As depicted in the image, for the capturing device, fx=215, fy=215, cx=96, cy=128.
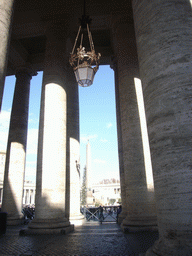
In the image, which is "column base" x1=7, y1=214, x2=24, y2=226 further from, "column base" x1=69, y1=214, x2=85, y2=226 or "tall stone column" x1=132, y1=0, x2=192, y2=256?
"tall stone column" x1=132, y1=0, x2=192, y2=256

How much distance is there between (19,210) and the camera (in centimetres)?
2022

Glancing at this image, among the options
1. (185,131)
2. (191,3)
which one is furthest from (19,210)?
(191,3)

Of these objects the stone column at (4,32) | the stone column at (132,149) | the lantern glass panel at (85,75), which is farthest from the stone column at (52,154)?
the stone column at (4,32)

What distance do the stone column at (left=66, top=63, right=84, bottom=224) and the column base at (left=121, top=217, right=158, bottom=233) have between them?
6416 mm

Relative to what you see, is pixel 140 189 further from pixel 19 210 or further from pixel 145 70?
pixel 19 210

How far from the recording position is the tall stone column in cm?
499

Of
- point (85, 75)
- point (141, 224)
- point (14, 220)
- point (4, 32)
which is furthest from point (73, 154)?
point (4, 32)

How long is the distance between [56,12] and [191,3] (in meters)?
12.7

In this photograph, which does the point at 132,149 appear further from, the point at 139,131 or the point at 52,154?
the point at 52,154

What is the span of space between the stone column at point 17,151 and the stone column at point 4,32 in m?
15.8

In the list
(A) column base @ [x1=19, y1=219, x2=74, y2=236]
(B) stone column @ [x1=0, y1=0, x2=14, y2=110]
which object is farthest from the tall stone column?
(A) column base @ [x1=19, y1=219, x2=74, y2=236]

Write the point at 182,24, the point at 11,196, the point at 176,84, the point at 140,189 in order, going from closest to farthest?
1. the point at 176,84
2. the point at 182,24
3. the point at 140,189
4. the point at 11,196

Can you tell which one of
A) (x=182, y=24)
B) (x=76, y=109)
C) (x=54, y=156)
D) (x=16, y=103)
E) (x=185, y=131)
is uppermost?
(x=16, y=103)

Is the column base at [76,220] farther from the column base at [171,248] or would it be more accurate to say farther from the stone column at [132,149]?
the column base at [171,248]
